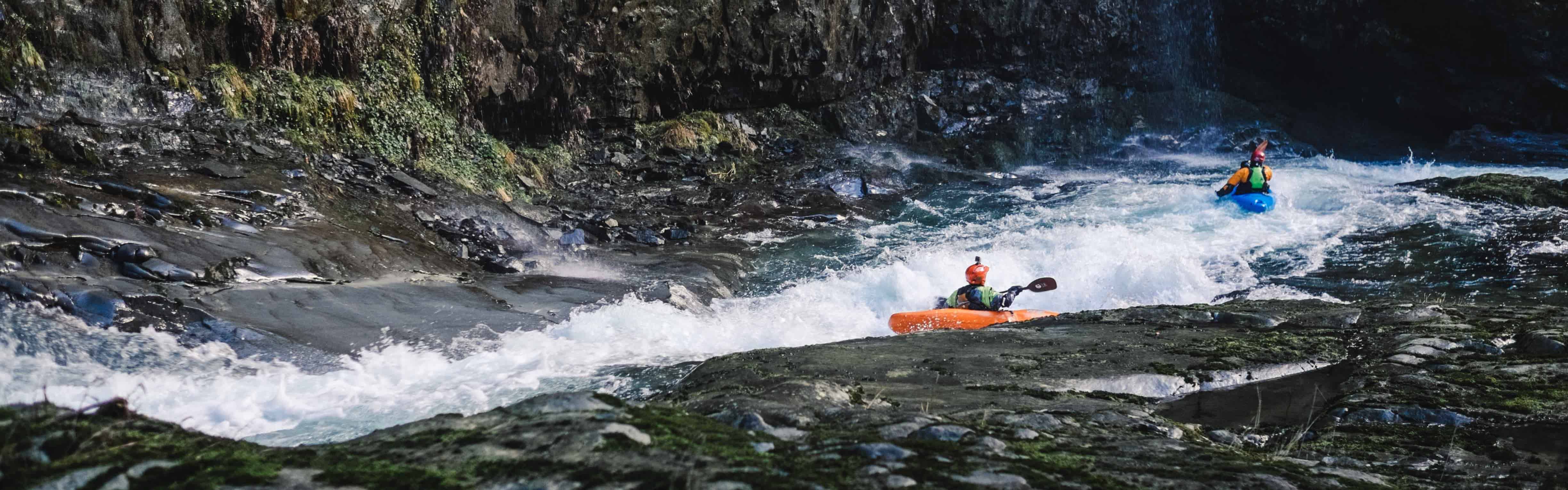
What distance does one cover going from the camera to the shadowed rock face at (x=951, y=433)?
1.94 meters

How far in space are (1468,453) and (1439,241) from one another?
10744mm

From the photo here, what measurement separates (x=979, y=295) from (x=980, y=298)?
0.03 m

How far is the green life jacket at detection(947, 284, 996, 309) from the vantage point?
9422 millimetres

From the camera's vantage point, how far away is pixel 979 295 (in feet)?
31.1

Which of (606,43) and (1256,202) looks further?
(606,43)

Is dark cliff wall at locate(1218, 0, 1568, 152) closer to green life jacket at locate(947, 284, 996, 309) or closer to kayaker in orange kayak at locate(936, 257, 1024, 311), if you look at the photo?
kayaker in orange kayak at locate(936, 257, 1024, 311)

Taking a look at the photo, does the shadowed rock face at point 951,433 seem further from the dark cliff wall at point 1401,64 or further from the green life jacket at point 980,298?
the dark cliff wall at point 1401,64

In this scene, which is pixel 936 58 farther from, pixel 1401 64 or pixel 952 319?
pixel 952 319

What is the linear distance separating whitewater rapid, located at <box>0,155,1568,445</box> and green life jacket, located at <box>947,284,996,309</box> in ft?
2.99

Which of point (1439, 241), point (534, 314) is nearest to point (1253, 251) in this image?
point (1439, 241)

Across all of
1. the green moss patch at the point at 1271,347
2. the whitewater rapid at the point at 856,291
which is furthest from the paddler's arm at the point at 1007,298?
the green moss patch at the point at 1271,347

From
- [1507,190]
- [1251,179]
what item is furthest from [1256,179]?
[1507,190]

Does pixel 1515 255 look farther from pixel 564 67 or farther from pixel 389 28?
pixel 389 28

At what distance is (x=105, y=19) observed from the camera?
9344 millimetres
